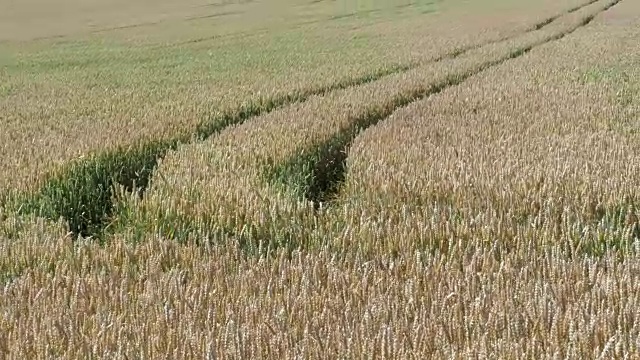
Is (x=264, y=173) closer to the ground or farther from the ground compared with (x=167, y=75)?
farther from the ground

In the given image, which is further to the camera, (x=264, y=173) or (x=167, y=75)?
(x=167, y=75)

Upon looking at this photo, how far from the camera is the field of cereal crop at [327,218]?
9.79ft

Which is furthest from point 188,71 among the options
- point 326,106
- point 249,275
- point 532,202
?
point 249,275

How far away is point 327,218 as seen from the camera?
5398 mm

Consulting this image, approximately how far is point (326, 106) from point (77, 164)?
414cm

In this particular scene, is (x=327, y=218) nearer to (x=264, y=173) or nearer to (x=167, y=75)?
(x=264, y=173)

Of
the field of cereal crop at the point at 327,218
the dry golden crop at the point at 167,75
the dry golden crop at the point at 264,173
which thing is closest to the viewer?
the field of cereal crop at the point at 327,218

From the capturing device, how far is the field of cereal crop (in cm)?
298

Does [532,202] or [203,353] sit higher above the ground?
[203,353]

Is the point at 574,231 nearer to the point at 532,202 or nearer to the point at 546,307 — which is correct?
the point at 532,202

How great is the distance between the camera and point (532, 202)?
218 inches

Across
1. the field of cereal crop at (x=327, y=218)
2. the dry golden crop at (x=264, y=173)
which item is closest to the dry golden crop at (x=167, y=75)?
the field of cereal crop at (x=327, y=218)

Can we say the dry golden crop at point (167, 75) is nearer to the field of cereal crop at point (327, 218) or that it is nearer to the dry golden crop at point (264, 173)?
the field of cereal crop at point (327, 218)

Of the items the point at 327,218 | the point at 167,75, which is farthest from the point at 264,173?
the point at 167,75
